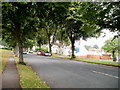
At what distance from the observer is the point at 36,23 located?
17781 mm

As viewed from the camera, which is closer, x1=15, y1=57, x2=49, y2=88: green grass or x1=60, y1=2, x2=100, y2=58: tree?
x1=15, y1=57, x2=49, y2=88: green grass

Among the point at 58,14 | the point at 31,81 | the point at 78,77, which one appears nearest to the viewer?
the point at 31,81

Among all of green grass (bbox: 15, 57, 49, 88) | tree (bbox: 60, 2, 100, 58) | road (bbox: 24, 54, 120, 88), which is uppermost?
tree (bbox: 60, 2, 100, 58)

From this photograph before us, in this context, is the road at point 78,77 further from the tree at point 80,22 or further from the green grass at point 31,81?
the tree at point 80,22

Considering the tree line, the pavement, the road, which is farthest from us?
the tree line

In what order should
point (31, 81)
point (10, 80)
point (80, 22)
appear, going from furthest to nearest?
1. point (80, 22)
2. point (10, 80)
3. point (31, 81)

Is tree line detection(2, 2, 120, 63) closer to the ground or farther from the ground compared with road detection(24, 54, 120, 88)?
farther from the ground

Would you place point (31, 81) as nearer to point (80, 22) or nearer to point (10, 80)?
point (10, 80)

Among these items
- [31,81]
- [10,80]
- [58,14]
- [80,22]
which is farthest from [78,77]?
[80,22]

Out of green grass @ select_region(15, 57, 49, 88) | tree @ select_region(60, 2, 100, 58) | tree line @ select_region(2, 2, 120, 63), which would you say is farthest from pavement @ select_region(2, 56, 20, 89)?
tree @ select_region(60, 2, 100, 58)

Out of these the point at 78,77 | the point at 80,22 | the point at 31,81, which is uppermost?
the point at 80,22

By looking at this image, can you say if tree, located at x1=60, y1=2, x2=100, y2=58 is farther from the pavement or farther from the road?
the pavement

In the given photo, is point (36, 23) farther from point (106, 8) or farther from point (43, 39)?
point (43, 39)

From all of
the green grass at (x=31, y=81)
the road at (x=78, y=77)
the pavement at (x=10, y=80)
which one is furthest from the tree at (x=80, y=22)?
the pavement at (x=10, y=80)
